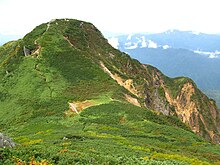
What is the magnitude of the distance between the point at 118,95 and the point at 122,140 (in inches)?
1453

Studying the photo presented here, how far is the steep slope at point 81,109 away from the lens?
36594mm

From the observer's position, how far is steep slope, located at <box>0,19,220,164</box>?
3659 cm

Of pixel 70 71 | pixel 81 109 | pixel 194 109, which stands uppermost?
pixel 70 71

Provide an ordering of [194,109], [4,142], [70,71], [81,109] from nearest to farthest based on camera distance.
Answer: [4,142], [81,109], [70,71], [194,109]

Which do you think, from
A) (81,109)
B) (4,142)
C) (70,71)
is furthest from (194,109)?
(4,142)

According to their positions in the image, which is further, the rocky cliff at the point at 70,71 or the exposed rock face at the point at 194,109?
the exposed rock face at the point at 194,109

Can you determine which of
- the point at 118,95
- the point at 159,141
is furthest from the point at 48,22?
the point at 159,141

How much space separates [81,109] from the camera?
71.5m

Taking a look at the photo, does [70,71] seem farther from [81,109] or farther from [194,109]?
[194,109]

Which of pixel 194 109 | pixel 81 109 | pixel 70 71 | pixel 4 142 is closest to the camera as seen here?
pixel 4 142

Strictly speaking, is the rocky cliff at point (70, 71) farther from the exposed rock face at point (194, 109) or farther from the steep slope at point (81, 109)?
the exposed rock face at point (194, 109)

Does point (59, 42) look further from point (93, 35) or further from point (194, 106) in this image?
point (194, 106)

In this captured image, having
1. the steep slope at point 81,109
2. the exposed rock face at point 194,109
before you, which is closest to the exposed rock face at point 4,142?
the steep slope at point 81,109

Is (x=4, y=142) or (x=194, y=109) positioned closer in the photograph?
(x=4, y=142)
